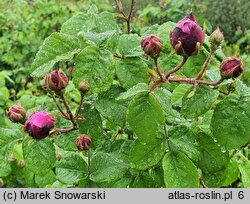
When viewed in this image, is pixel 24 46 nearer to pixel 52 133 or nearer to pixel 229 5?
pixel 229 5

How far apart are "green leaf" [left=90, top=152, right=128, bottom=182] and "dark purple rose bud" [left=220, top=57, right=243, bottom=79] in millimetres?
281

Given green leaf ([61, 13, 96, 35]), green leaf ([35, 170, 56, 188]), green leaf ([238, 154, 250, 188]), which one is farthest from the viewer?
green leaf ([35, 170, 56, 188])

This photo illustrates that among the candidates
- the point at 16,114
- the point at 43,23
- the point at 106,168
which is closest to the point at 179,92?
the point at 106,168

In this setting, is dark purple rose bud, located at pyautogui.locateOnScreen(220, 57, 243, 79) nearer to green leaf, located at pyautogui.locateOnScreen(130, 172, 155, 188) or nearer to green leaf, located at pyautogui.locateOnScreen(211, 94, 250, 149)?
green leaf, located at pyautogui.locateOnScreen(211, 94, 250, 149)

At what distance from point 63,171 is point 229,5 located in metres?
4.53

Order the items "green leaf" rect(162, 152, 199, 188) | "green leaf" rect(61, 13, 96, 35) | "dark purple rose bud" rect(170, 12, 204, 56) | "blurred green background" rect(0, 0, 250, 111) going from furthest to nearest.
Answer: "blurred green background" rect(0, 0, 250, 111)
"green leaf" rect(61, 13, 96, 35)
"green leaf" rect(162, 152, 199, 188)
"dark purple rose bud" rect(170, 12, 204, 56)

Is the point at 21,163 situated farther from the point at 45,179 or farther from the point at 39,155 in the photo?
the point at 39,155

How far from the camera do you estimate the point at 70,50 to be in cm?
93

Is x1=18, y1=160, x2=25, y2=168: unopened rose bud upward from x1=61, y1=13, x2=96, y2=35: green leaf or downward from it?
downward

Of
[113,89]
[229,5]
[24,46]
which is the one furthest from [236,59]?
[229,5]

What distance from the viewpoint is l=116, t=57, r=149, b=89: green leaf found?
929mm

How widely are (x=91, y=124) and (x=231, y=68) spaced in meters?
0.29

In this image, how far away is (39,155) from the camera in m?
0.95

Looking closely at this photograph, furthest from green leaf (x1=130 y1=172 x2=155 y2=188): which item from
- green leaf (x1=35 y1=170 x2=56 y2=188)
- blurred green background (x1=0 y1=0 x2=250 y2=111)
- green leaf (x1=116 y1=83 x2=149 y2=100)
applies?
blurred green background (x1=0 y1=0 x2=250 y2=111)
